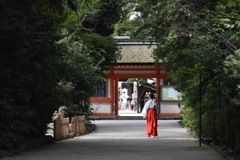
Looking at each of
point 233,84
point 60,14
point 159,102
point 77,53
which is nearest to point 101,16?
point 77,53

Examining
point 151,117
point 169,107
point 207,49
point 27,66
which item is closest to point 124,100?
point 169,107

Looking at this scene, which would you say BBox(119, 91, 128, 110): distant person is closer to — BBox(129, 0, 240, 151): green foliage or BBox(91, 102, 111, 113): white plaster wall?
BBox(91, 102, 111, 113): white plaster wall

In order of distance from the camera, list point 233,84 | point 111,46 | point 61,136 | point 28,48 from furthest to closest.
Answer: point 111,46 < point 61,136 < point 28,48 < point 233,84

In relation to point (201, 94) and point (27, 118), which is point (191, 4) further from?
point (27, 118)

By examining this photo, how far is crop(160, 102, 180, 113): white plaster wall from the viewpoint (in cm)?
3941

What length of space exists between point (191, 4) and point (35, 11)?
14.9 ft

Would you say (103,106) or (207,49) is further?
(103,106)

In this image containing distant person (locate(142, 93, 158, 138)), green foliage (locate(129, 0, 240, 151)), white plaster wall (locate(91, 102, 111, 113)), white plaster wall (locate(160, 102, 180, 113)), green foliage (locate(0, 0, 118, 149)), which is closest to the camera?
green foliage (locate(129, 0, 240, 151))

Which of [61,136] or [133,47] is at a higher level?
[133,47]

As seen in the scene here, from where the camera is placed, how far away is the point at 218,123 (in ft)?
47.8

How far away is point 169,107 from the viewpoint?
3953 centimetres

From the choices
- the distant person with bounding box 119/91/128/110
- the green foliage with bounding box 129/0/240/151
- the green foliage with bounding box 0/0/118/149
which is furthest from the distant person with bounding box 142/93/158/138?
the distant person with bounding box 119/91/128/110

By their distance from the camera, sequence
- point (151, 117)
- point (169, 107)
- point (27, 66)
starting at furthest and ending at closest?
point (169, 107) < point (151, 117) < point (27, 66)

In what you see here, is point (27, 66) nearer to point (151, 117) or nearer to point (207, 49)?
point (207, 49)
